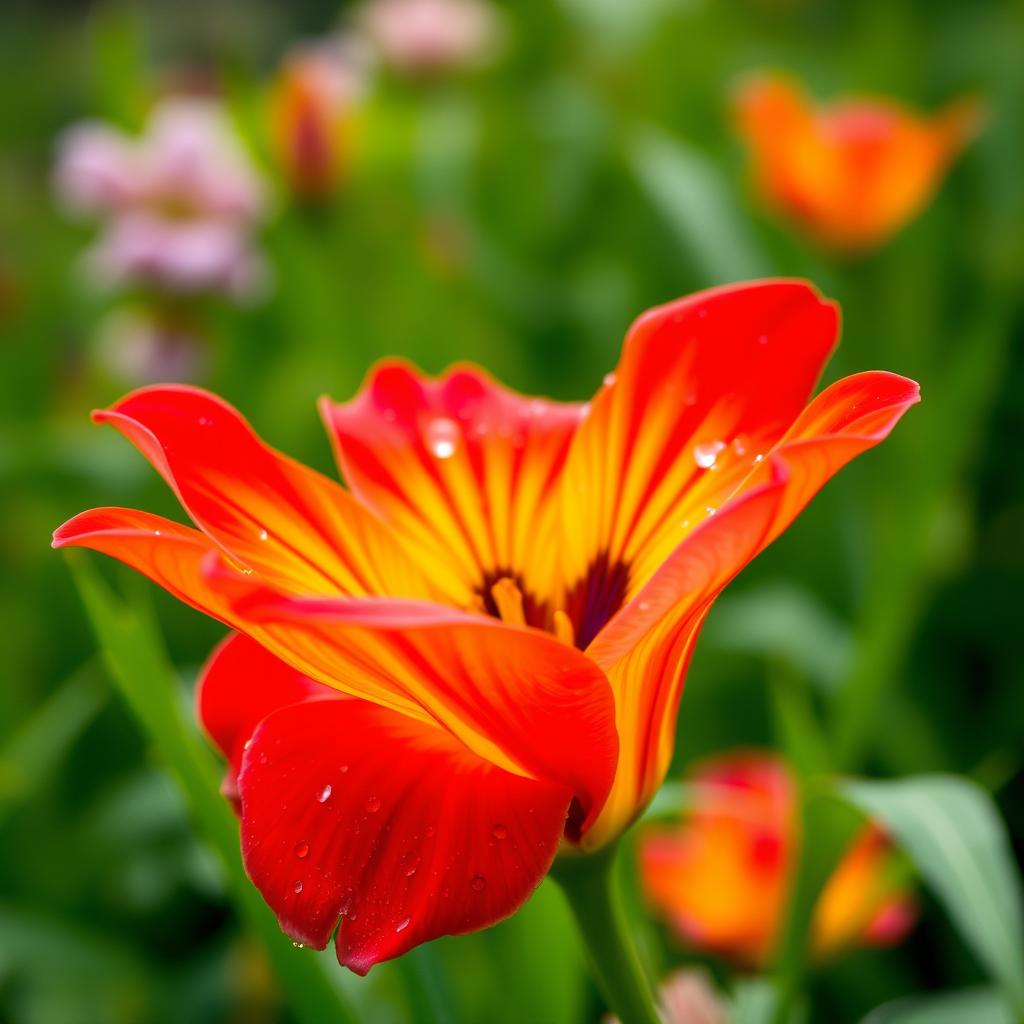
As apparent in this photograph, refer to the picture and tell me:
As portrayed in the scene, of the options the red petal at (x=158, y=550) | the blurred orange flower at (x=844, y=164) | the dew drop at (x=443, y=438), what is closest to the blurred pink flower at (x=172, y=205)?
the blurred orange flower at (x=844, y=164)

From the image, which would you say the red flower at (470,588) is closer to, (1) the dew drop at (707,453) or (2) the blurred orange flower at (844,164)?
(1) the dew drop at (707,453)

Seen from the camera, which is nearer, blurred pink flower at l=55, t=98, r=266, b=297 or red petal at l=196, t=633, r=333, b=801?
red petal at l=196, t=633, r=333, b=801

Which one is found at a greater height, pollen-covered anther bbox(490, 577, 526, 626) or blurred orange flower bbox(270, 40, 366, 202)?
pollen-covered anther bbox(490, 577, 526, 626)

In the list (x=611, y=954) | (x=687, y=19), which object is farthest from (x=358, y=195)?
(x=611, y=954)

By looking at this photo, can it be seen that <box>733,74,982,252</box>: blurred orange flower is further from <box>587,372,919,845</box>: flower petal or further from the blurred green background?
<box>587,372,919,845</box>: flower petal

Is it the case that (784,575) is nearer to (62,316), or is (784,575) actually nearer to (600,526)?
(600,526)

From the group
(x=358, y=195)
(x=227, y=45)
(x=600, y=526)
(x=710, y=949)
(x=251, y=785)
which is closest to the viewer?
(x=251, y=785)

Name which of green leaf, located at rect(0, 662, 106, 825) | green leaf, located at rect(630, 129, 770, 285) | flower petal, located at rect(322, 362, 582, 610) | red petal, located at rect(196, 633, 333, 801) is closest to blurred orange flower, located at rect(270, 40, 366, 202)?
green leaf, located at rect(630, 129, 770, 285)
